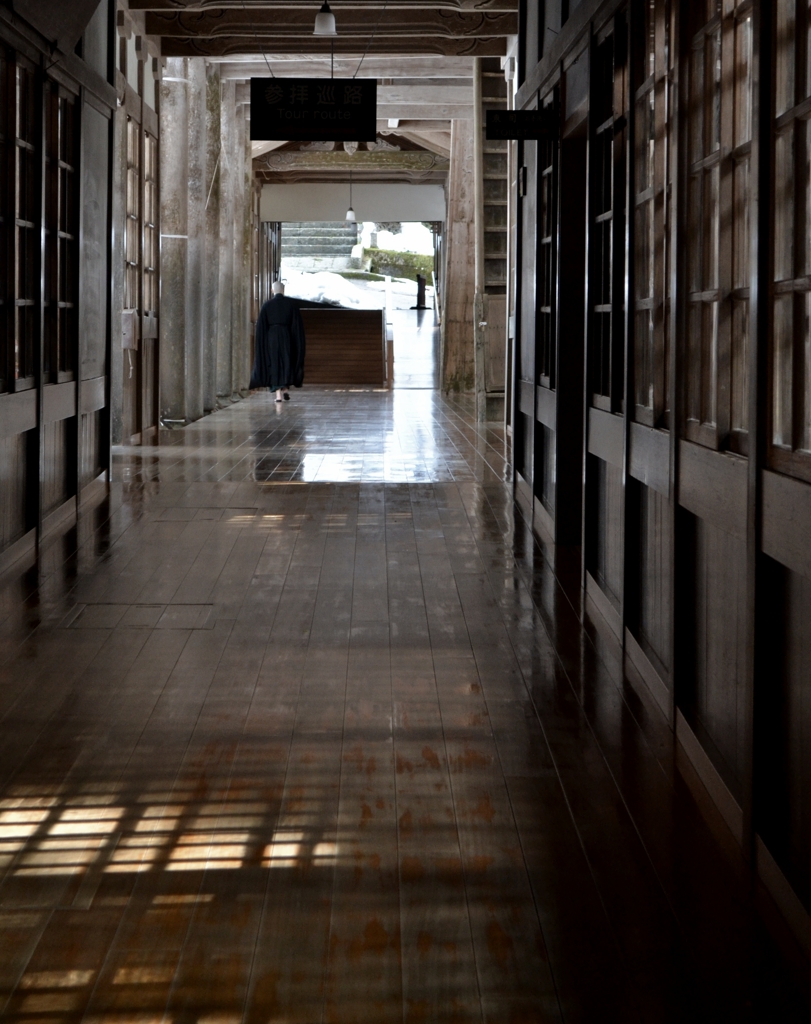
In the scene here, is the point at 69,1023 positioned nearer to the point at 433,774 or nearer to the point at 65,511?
the point at 433,774

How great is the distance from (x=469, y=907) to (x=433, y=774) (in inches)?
25.4

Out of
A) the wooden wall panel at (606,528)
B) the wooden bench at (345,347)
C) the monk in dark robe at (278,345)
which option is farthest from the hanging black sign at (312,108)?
the wooden bench at (345,347)

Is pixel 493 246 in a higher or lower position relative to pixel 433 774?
higher

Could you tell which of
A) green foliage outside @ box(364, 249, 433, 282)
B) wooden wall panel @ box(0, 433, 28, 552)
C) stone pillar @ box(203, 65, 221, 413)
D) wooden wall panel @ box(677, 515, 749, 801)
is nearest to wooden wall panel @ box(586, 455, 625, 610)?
wooden wall panel @ box(677, 515, 749, 801)

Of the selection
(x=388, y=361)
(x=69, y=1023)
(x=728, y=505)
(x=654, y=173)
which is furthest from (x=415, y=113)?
(x=69, y=1023)

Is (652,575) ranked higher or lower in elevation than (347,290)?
lower

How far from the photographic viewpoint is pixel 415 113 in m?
15.0

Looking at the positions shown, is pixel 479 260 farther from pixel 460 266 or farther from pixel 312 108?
pixel 460 266

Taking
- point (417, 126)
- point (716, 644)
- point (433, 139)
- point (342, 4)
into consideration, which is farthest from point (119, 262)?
point (433, 139)

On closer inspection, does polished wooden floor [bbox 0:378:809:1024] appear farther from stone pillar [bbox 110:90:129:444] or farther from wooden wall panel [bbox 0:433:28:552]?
stone pillar [bbox 110:90:129:444]

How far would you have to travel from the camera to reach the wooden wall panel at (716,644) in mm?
2457

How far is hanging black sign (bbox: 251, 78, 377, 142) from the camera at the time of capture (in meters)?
8.16

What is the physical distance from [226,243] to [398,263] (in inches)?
944

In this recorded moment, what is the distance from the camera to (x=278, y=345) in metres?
13.9
